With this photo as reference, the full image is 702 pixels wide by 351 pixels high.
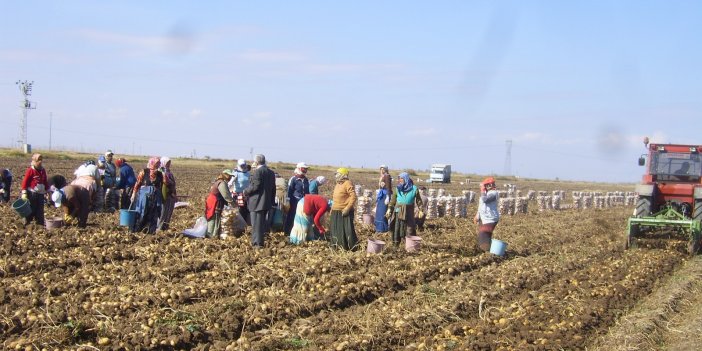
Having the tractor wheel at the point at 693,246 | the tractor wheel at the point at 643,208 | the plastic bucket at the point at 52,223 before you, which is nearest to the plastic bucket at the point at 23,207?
the plastic bucket at the point at 52,223

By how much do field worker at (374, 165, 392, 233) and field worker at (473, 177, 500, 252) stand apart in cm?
278

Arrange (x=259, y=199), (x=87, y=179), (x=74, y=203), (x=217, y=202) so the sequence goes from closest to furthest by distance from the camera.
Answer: (x=259, y=199) → (x=217, y=202) → (x=74, y=203) → (x=87, y=179)

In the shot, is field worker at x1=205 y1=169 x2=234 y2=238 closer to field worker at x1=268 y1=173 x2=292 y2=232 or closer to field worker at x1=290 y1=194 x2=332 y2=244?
field worker at x1=268 y1=173 x2=292 y2=232

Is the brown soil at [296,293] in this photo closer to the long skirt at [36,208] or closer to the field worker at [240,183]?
the long skirt at [36,208]

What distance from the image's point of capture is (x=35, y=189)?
12891 mm

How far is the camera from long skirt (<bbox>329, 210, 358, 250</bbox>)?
11.9m

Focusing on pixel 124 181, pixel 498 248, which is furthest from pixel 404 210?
pixel 124 181

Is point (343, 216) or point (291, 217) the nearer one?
point (343, 216)

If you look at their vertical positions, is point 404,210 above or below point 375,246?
above

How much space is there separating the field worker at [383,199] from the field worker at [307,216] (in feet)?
10.2

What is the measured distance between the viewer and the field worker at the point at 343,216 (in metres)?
11.9

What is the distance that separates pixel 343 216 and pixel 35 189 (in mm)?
5521

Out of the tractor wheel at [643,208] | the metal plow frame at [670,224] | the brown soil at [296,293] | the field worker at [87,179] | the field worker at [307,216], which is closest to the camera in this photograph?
the brown soil at [296,293]

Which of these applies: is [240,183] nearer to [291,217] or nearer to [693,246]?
[291,217]
